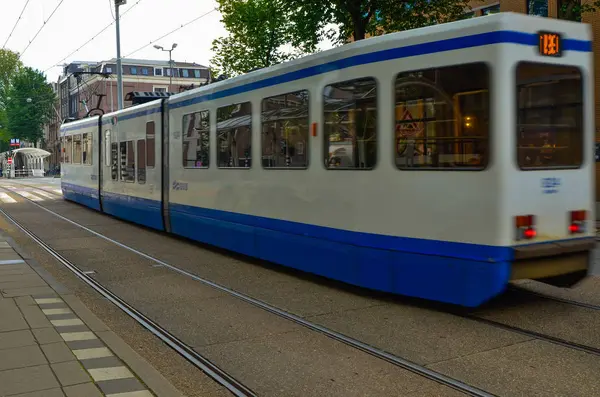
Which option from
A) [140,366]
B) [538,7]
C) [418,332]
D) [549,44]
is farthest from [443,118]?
[538,7]

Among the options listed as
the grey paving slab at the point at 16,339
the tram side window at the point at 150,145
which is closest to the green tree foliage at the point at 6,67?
the tram side window at the point at 150,145

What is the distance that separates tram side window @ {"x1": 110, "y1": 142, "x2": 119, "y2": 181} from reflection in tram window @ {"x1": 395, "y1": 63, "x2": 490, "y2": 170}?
11368 millimetres

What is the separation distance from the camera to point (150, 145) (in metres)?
13.8

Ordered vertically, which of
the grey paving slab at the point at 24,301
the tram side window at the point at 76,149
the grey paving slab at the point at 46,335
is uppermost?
the tram side window at the point at 76,149

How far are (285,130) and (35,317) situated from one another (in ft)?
13.1

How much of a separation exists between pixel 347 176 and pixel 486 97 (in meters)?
1.98

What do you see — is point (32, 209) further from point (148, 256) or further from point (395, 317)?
point (395, 317)

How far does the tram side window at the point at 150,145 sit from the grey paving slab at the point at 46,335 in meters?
8.14

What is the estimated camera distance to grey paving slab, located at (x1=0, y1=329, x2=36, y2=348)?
206 inches

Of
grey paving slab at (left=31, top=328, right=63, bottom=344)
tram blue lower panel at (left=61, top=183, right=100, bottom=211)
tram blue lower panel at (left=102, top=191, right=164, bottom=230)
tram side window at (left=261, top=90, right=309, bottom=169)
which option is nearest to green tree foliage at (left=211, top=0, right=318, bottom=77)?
tram blue lower panel at (left=61, top=183, right=100, bottom=211)

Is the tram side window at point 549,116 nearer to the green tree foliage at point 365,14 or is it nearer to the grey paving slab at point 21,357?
the grey paving slab at point 21,357

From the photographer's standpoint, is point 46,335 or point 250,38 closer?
point 46,335

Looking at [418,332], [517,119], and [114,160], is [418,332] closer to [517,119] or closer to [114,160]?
[517,119]

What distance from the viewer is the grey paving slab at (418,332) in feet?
17.4
